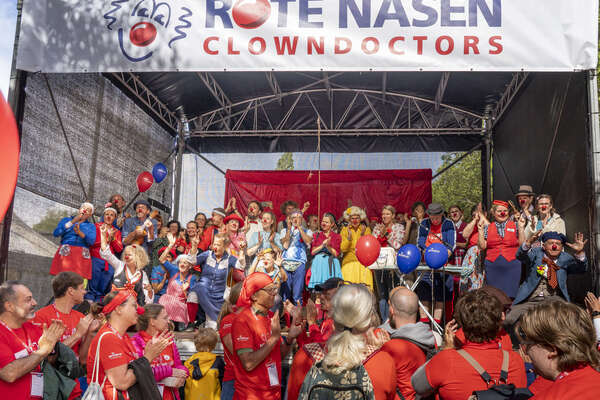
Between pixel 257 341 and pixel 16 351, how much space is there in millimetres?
1405

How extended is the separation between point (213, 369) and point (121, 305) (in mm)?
1514

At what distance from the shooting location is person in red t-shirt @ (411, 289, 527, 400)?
2.62m

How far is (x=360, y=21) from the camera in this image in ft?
20.4

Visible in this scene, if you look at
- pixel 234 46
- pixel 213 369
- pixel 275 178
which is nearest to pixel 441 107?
pixel 275 178

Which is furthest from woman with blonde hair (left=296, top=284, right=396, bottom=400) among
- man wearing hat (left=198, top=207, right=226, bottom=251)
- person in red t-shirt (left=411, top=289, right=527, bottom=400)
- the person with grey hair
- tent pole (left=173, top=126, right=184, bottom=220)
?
tent pole (left=173, top=126, right=184, bottom=220)

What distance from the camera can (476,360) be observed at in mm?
2648

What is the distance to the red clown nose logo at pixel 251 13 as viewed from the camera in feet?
20.6

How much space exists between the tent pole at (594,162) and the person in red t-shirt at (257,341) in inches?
159

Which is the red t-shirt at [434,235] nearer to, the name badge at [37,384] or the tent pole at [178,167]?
the name badge at [37,384]

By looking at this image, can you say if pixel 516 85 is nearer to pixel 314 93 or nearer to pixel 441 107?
pixel 441 107

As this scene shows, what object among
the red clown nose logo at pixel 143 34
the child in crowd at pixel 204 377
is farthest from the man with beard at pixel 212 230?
the child in crowd at pixel 204 377

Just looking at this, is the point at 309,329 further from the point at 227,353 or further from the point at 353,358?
the point at 353,358

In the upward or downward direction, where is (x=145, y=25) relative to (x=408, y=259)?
upward

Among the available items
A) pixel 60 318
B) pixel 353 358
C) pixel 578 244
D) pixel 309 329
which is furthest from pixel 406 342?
pixel 578 244
